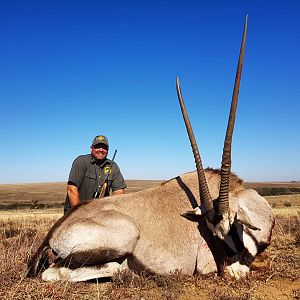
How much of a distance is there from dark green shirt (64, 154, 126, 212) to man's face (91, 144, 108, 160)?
0.09m

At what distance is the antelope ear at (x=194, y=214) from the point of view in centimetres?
494

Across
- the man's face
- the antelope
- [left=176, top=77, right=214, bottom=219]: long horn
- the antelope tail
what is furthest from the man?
[left=176, top=77, right=214, bottom=219]: long horn

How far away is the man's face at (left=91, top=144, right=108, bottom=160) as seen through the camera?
7.14 m

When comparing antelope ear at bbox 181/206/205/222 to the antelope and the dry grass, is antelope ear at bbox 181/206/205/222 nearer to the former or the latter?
the antelope

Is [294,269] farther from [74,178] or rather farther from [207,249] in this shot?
[74,178]

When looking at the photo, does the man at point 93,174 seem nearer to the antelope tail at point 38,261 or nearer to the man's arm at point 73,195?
the man's arm at point 73,195

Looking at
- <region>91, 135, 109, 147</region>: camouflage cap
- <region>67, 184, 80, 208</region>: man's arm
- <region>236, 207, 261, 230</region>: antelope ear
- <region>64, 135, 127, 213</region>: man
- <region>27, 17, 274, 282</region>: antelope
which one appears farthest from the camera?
<region>91, 135, 109, 147</region>: camouflage cap

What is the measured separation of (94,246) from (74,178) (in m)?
2.50

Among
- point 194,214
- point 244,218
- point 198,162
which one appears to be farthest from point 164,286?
point 198,162

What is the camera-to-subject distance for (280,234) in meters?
8.15

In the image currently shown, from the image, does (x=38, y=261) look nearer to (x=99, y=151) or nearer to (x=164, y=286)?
(x=164, y=286)

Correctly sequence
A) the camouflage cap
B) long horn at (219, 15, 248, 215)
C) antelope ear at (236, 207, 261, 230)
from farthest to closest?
1. the camouflage cap
2. antelope ear at (236, 207, 261, 230)
3. long horn at (219, 15, 248, 215)

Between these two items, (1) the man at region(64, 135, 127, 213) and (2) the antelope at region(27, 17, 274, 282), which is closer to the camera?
(2) the antelope at region(27, 17, 274, 282)

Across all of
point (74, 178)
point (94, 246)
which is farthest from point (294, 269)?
point (74, 178)
